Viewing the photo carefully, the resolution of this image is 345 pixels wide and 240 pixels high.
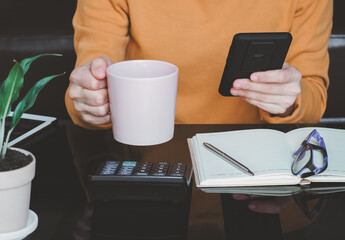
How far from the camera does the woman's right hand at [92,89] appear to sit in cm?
83

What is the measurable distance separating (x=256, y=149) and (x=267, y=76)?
0.14 metres

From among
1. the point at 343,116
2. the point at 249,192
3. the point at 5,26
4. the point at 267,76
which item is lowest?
the point at 343,116

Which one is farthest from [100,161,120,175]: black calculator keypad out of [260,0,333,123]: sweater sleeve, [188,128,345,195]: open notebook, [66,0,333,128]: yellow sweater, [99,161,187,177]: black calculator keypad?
[260,0,333,123]: sweater sleeve

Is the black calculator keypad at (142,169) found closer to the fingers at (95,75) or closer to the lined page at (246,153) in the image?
the lined page at (246,153)

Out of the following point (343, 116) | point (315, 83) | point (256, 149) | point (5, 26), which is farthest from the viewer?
point (343, 116)

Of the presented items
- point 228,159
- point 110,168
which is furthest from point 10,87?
point 228,159

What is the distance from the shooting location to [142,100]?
77 cm

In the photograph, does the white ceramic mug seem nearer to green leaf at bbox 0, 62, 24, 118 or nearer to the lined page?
the lined page

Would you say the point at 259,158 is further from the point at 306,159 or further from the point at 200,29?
the point at 200,29

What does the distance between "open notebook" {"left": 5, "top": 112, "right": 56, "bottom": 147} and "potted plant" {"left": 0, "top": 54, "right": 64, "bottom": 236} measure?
293 millimetres

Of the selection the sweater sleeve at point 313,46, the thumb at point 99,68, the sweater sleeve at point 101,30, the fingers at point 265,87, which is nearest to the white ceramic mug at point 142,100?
the thumb at point 99,68

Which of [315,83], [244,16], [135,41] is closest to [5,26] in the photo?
[135,41]

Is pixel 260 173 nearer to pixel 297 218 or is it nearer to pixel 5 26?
pixel 297 218

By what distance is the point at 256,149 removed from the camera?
833 mm
